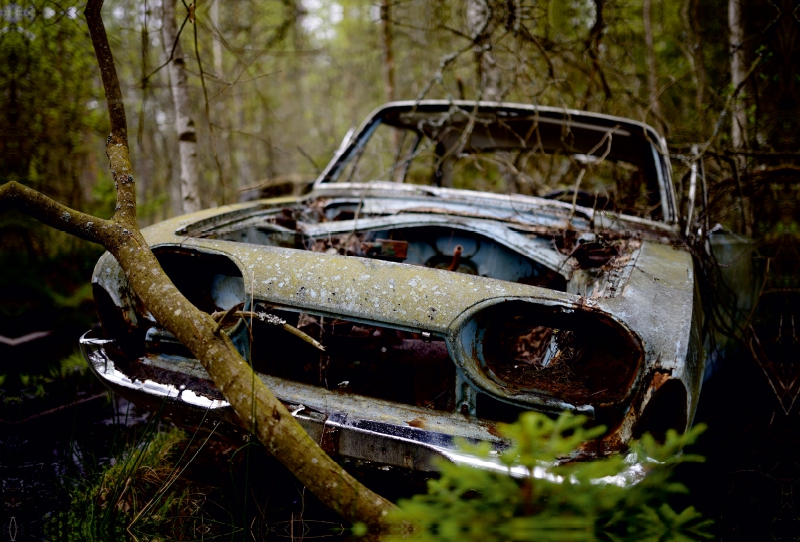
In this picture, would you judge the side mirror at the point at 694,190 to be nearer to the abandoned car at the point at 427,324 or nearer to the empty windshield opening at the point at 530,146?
the abandoned car at the point at 427,324

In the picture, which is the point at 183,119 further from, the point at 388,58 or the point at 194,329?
Result: the point at 388,58

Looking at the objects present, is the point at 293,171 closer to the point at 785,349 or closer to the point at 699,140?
the point at 699,140

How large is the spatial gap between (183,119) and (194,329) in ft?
10.3

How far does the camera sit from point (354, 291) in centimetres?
161

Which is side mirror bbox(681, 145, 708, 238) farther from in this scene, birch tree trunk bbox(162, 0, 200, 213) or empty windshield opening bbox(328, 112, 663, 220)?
birch tree trunk bbox(162, 0, 200, 213)

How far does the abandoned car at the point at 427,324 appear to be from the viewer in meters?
1.47

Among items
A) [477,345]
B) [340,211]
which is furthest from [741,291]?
[340,211]

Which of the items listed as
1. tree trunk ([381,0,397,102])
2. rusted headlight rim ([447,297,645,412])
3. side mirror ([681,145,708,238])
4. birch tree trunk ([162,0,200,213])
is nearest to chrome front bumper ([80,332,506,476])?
rusted headlight rim ([447,297,645,412])

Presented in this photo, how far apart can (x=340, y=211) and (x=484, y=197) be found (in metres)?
0.84

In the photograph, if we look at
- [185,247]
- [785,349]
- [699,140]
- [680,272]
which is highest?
[699,140]

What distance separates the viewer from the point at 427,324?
1521 mm

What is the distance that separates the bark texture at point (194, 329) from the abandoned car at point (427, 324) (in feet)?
0.41

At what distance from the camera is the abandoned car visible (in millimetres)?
1472

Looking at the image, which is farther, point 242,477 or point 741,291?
point 741,291
